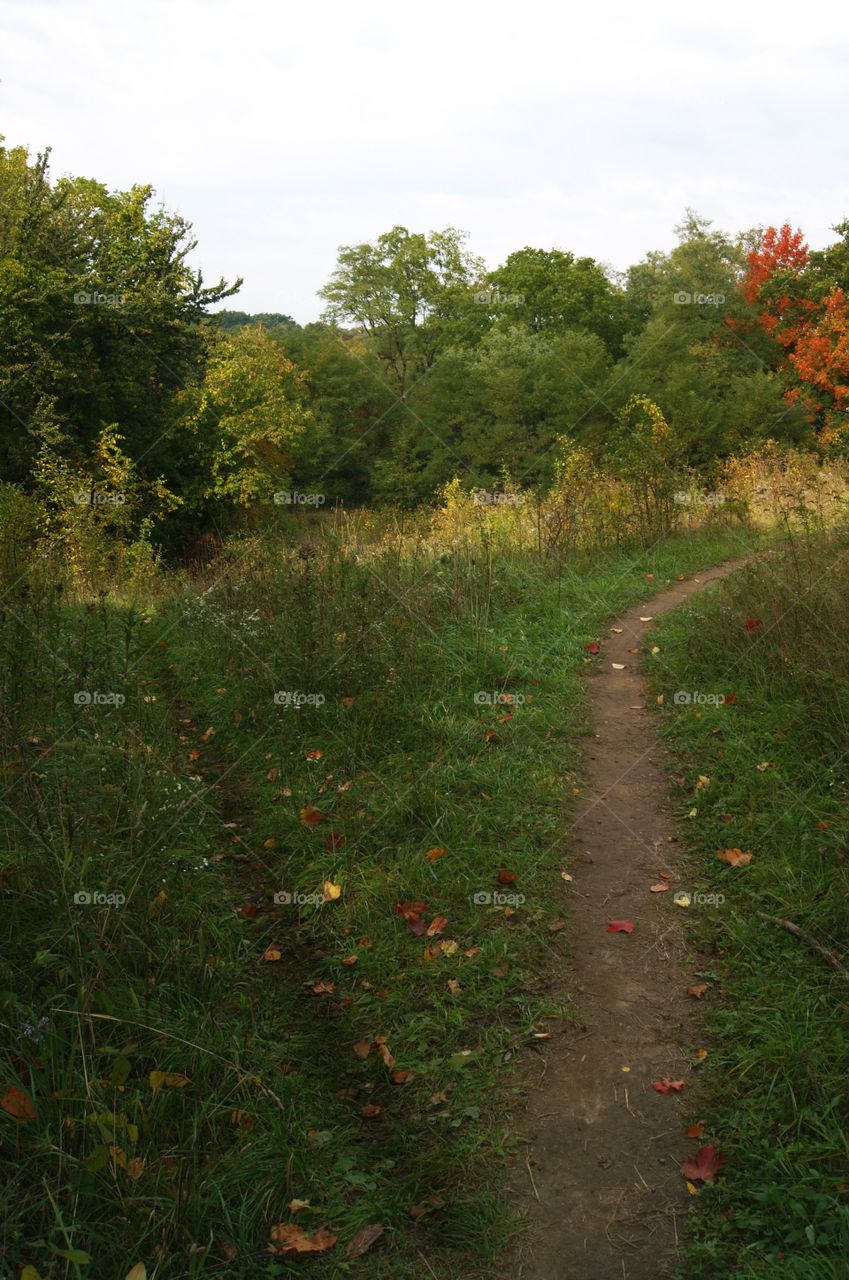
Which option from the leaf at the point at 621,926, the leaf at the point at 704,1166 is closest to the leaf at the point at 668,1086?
the leaf at the point at 704,1166

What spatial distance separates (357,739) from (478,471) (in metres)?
25.6

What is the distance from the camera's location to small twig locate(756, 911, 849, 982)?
135 inches

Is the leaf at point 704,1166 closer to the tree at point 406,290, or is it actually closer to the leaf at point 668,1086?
the leaf at point 668,1086

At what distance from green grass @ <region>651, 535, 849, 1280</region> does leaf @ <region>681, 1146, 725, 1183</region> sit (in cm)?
3

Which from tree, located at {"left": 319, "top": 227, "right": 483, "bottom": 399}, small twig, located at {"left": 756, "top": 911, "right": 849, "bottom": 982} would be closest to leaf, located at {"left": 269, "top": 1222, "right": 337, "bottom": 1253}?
small twig, located at {"left": 756, "top": 911, "right": 849, "bottom": 982}

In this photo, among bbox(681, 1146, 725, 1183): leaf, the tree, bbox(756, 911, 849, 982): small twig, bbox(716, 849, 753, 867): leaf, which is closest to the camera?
bbox(681, 1146, 725, 1183): leaf

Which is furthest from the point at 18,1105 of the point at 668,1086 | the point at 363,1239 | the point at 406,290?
the point at 406,290

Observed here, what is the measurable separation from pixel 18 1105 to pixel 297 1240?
2.81 feet

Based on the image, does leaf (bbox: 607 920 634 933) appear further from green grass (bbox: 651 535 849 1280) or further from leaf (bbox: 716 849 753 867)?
leaf (bbox: 716 849 753 867)

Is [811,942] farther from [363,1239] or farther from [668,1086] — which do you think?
[363,1239]

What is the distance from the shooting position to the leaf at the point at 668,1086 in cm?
319

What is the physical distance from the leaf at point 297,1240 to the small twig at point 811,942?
2.02 m

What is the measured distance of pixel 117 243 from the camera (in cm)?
2045

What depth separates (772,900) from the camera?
13.3 ft
